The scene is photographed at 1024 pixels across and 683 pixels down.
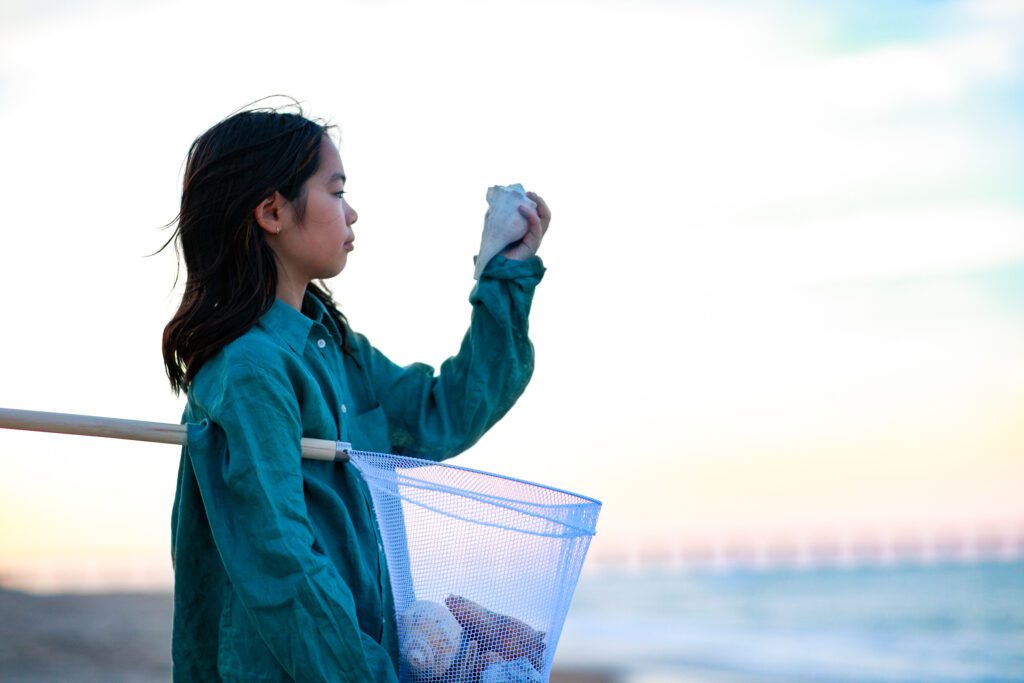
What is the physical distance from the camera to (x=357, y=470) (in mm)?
2348

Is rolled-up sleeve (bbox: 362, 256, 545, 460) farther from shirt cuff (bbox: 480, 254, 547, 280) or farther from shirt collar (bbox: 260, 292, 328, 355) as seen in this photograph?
shirt collar (bbox: 260, 292, 328, 355)

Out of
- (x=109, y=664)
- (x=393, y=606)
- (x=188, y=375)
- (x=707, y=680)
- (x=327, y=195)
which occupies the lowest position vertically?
(x=109, y=664)

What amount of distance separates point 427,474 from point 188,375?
603 millimetres

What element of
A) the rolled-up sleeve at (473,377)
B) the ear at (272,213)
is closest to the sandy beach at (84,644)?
the rolled-up sleeve at (473,377)

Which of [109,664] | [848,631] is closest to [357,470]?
[109,664]

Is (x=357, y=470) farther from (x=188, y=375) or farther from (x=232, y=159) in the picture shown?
(x=232, y=159)

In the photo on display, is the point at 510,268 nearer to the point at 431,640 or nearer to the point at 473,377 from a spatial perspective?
the point at 473,377

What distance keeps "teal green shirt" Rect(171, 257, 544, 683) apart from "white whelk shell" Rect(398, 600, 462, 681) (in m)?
0.06

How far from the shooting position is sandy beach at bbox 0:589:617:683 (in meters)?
9.65

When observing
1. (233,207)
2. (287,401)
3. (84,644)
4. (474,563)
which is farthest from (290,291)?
(84,644)

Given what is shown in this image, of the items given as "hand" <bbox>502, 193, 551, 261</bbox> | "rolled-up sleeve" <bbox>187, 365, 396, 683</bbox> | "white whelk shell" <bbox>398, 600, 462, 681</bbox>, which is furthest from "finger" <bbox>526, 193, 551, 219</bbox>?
"white whelk shell" <bbox>398, 600, 462, 681</bbox>

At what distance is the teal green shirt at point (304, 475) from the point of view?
206 centimetres

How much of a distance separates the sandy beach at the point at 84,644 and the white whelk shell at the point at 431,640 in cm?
786

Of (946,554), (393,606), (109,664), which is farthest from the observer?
(946,554)
